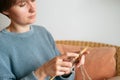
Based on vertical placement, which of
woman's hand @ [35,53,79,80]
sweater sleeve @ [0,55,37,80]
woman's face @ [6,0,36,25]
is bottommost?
sweater sleeve @ [0,55,37,80]

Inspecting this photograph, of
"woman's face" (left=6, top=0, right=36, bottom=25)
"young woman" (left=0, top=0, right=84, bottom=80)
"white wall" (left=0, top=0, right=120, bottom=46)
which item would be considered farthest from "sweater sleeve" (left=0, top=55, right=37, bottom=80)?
"white wall" (left=0, top=0, right=120, bottom=46)

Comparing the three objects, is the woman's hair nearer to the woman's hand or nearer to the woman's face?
the woman's face

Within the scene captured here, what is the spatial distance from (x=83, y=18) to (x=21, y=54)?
0.75m

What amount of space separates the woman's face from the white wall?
0.66 metres

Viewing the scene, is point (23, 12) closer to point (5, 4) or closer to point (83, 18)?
point (5, 4)

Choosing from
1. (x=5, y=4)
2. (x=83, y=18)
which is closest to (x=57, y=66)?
(x=5, y=4)

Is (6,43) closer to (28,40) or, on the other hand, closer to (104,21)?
(28,40)

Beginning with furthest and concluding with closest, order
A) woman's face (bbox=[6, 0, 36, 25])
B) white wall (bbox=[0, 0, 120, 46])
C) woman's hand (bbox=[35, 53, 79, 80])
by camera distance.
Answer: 1. white wall (bbox=[0, 0, 120, 46])
2. woman's face (bbox=[6, 0, 36, 25])
3. woman's hand (bbox=[35, 53, 79, 80])

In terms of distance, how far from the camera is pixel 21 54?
954 mm

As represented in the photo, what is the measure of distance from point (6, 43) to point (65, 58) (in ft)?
0.86

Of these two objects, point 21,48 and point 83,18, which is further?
point 83,18

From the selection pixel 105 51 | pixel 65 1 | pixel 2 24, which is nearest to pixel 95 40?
pixel 105 51

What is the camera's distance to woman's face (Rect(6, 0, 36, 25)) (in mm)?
923

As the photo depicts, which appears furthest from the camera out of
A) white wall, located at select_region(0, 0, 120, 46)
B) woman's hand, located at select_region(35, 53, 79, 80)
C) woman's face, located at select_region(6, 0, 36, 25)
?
white wall, located at select_region(0, 0, 120, 46)
